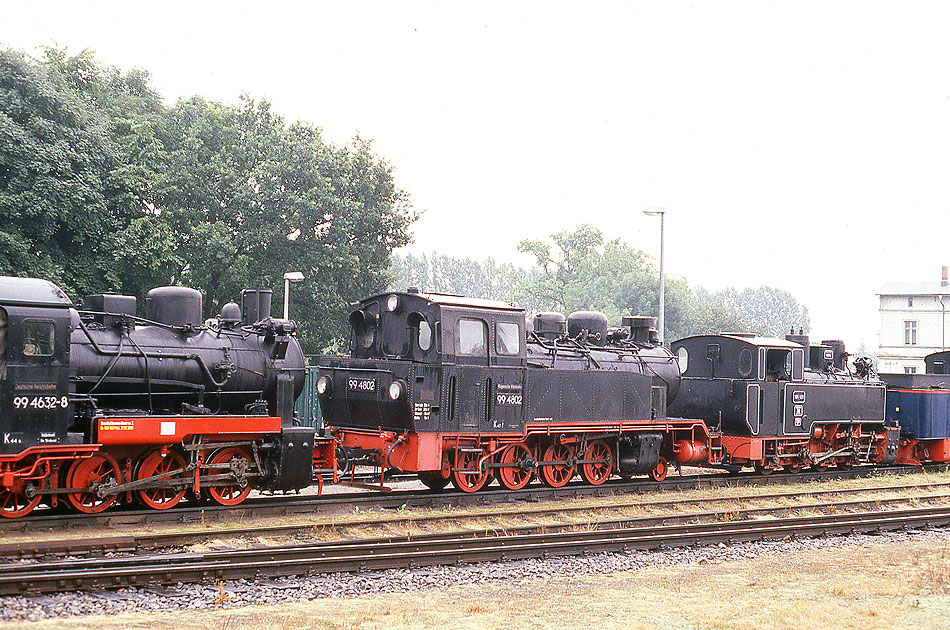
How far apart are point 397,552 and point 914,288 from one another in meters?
63.5

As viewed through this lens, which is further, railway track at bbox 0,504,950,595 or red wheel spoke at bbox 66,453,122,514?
red wheel spoke at bbox 66,453,122,514

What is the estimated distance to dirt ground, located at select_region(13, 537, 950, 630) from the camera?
837 cm

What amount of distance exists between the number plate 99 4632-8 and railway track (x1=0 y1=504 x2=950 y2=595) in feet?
12.4

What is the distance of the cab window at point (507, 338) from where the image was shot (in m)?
15.9

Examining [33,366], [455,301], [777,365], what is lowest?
[33,366]

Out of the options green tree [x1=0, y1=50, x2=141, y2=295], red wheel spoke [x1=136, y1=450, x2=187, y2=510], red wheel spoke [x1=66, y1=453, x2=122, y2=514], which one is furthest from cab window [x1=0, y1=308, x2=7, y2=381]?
green tree [x1=0, y1=50, x2=141, y2=295]

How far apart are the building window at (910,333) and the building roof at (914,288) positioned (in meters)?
2.25

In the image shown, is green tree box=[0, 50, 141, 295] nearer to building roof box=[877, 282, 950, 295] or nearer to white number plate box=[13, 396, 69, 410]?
white number plate box=[13, 396, 69, 410]

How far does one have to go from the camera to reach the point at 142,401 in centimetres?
1342

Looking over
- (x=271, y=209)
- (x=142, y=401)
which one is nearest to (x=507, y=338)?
(x=142, y=401)

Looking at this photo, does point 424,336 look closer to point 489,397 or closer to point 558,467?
point 489,397

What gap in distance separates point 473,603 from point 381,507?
5.60m

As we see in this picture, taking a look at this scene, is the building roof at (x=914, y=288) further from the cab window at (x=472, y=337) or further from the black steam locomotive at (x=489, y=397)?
the cab window at (x=472, y=337)

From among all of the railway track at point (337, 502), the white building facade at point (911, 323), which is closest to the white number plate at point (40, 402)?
the railway track at point (337, 502)
